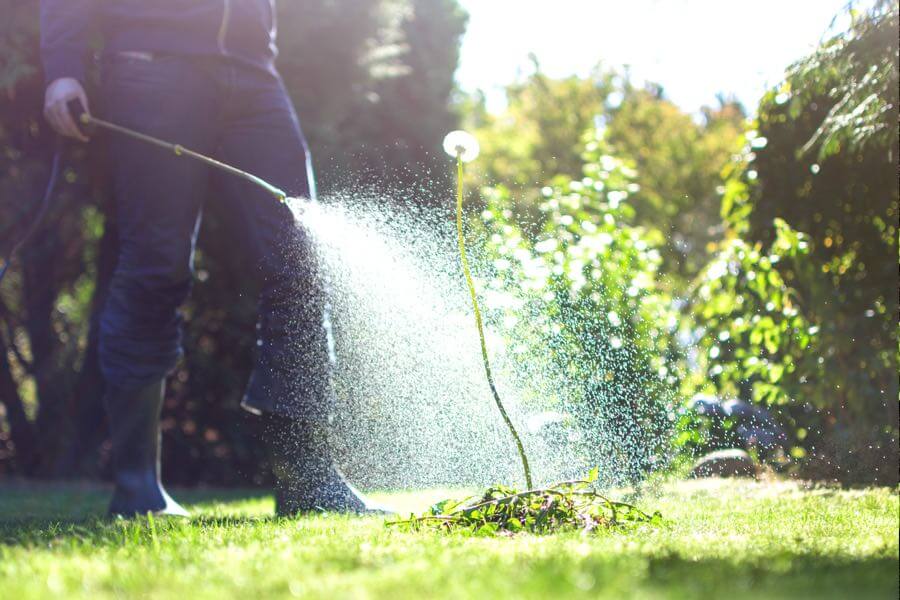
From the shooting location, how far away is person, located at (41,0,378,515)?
2873 mm

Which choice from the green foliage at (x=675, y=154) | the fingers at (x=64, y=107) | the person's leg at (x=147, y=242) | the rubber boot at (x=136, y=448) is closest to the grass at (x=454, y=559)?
the rubber boot at (x=136, y=448)

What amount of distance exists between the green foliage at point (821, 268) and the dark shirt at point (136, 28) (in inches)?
76.4

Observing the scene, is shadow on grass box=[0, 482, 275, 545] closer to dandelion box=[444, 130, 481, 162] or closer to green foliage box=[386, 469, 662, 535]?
green foliage box=[386, 469, 662, 535]

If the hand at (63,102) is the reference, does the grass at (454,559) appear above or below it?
below

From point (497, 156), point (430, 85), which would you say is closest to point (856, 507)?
point (430, 85)

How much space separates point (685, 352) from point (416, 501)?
56.4 inches

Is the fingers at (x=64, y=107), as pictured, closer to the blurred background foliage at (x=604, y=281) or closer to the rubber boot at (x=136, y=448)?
the rubber boot at (x=136, y=448)

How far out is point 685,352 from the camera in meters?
4.11

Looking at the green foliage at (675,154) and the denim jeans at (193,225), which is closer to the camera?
the denim jeans at (193,225)

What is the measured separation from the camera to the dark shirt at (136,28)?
3035 mm

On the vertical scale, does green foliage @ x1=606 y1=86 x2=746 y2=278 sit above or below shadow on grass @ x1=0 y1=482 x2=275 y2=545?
above

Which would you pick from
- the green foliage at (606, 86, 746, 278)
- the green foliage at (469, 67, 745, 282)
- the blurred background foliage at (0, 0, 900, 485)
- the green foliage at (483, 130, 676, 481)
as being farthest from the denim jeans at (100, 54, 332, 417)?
the green foliage at (606, 86, 746, 278)

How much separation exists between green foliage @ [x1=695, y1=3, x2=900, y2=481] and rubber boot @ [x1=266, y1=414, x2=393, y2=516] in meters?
1.68

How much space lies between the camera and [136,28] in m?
3.05
